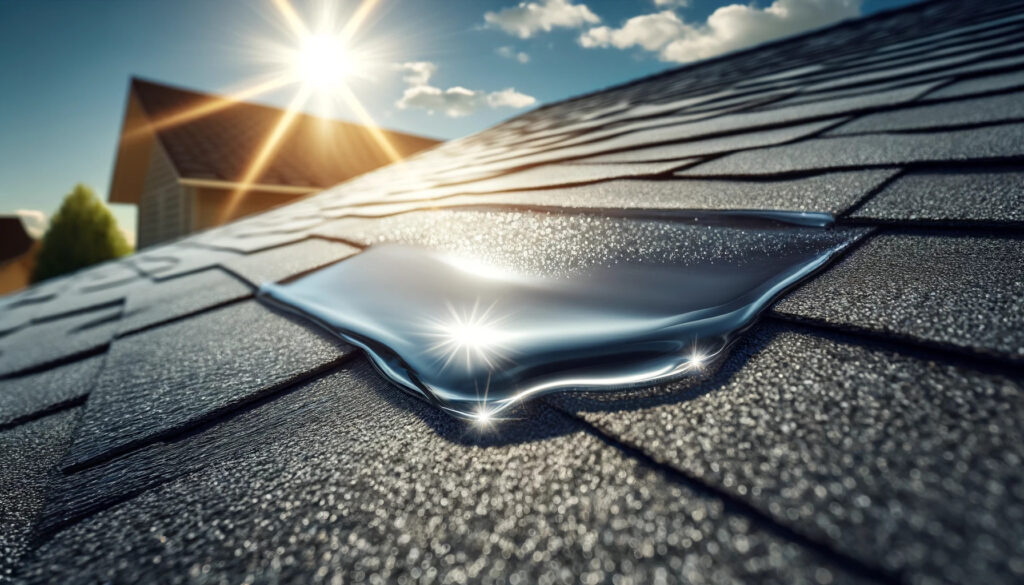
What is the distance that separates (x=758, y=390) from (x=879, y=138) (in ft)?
3.28

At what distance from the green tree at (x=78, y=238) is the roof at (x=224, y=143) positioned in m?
1.04

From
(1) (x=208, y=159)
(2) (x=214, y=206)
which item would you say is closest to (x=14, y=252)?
(1) (x=208, y=159)

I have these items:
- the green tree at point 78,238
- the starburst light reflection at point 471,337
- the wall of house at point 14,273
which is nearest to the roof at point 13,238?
the wall of house at point 14,273

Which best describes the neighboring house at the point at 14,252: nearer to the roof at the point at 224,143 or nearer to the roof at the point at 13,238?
the roof at the point at 13,238

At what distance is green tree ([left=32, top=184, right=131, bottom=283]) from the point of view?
11414mm

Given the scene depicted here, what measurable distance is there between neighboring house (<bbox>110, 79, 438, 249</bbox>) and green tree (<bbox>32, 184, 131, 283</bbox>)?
676 millimetres

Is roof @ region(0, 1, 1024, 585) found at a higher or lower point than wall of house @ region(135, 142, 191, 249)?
higher

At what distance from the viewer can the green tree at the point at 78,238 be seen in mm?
11414

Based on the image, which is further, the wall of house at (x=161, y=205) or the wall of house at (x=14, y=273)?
the wall of house at (x=14, y=273)

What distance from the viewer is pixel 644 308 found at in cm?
53

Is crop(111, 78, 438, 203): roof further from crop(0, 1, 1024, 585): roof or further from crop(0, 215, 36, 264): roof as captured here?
crop(0, 1, 1024, 585): roof

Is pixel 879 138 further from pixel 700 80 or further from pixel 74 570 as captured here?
pixel 700 80

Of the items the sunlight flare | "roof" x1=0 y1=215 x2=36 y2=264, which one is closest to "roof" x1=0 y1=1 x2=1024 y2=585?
the sunlight flare

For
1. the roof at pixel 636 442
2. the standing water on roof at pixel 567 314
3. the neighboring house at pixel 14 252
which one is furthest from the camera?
the neighboring house at pixel 14 252
